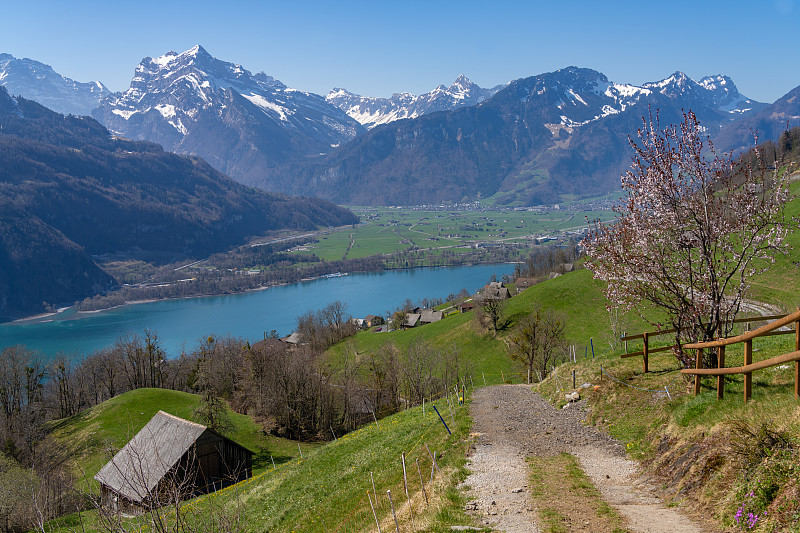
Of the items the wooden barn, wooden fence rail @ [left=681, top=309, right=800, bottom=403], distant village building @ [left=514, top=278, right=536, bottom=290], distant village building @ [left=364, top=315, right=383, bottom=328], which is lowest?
distant village building @ [left=364, top=315, right=383, bottom=328]

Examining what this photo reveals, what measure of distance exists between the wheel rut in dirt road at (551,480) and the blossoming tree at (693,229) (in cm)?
521

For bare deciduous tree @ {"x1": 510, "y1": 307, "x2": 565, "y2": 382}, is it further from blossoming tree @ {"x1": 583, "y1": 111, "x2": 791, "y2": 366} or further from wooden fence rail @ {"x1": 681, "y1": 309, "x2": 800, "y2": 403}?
wooden fence rail @ {"x1": 681, "y1": 309, "x2": 800, "y2": 403}

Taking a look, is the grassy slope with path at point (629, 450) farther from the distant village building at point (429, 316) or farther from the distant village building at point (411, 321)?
the distant village building at point (429, 316)

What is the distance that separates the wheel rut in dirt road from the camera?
1157cm

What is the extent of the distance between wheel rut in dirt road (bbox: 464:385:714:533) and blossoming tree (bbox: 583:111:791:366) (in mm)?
5213

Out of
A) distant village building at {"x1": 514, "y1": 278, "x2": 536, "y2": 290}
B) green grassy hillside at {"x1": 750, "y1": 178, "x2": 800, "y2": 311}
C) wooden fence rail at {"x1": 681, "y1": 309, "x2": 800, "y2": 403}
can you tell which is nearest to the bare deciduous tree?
green grassy hillside at {"x1": 750, "y1": 178, "x2": 800, "y2": 311}

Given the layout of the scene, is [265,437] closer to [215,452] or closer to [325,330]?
[215,452]

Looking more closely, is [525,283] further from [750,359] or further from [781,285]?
[750,359]

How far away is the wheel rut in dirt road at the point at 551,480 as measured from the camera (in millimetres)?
11570

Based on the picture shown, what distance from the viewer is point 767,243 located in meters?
17.1

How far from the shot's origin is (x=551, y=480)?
14977 millimetres

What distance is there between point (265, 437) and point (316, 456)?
1509 inches

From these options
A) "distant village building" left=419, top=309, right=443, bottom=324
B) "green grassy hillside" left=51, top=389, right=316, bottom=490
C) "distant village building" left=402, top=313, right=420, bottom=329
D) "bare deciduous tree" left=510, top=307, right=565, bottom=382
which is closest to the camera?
"bare deciduous tree" left=510, top=307, right=565, bottom=382

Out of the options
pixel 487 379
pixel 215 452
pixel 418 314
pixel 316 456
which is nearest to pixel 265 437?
pixel 215 452
